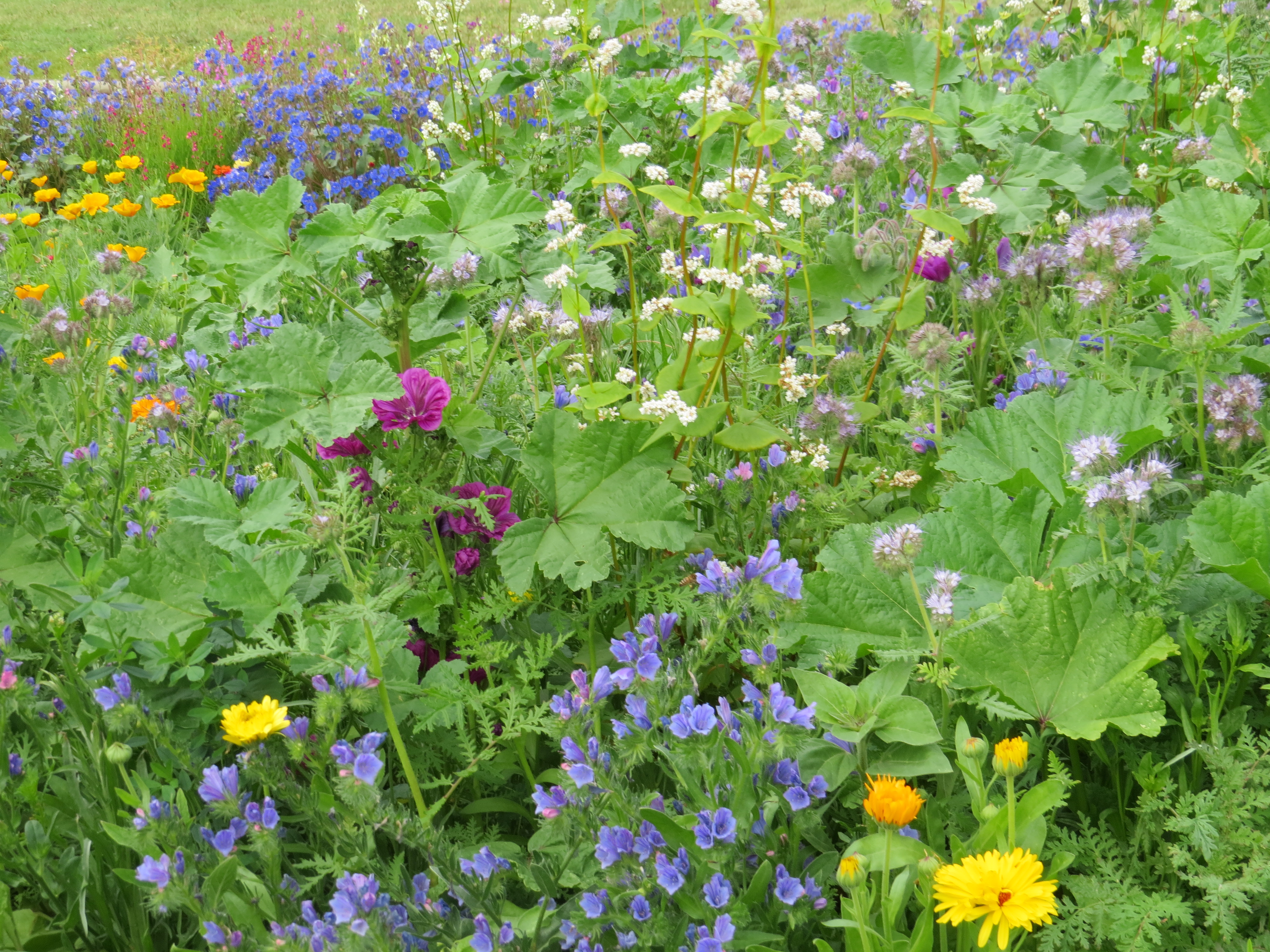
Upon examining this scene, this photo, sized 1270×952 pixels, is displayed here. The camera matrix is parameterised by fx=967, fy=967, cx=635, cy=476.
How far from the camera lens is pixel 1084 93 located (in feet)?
10.5

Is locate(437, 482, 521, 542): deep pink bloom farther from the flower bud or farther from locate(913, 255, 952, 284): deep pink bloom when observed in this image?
locate(913, 255, 952, 284): deep pink bloom

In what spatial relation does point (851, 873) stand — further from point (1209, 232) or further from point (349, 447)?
point (1209, 232)

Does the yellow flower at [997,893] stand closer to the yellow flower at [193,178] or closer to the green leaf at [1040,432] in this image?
the green leaf at [1040,432]

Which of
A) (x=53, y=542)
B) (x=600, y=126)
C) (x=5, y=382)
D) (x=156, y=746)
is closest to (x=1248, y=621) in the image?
(x=600, y=126)

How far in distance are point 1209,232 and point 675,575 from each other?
1.65 m

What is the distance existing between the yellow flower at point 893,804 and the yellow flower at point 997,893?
3.0 inches

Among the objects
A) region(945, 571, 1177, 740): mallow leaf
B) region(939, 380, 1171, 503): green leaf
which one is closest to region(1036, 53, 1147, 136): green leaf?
region(939, 380, 1171, 503): green leaf

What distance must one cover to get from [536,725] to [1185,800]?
38.5 inches

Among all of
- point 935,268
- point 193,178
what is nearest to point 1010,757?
point 935,268

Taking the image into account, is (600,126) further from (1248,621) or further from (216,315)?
(1248,621)

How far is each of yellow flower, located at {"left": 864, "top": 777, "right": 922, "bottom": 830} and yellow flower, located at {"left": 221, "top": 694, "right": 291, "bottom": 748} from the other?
792 mm

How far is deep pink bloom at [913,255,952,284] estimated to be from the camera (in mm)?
2424

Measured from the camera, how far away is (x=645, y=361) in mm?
2758

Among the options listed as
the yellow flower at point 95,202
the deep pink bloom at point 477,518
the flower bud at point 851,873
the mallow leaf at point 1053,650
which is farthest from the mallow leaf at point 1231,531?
the yellow flower at point 95,202
